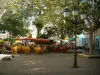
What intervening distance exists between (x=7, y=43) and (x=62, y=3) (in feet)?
58.3

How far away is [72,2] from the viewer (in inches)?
1340

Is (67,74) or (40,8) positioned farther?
(40,8)

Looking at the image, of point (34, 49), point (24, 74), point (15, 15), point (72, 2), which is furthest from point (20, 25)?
point (24, 74)

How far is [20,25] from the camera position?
52.6 m

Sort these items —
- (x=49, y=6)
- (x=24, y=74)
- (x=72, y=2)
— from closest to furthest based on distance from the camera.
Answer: (x=24, y=74) < (x=72, y=2) < (x=49, y=6)

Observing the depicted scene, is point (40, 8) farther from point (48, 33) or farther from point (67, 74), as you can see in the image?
point (67, 74)

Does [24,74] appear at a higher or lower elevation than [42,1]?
lower

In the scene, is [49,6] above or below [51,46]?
above

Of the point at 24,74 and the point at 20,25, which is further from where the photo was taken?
the point at 20,25

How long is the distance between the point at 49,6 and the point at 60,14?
1.75 meters

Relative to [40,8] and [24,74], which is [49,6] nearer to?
[40,8]

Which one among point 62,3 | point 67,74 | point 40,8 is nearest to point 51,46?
point 40,8

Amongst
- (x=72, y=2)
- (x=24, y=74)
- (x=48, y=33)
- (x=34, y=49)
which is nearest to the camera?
(x=24, y=74)

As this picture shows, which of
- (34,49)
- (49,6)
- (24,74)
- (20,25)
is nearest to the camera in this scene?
(24,74)
